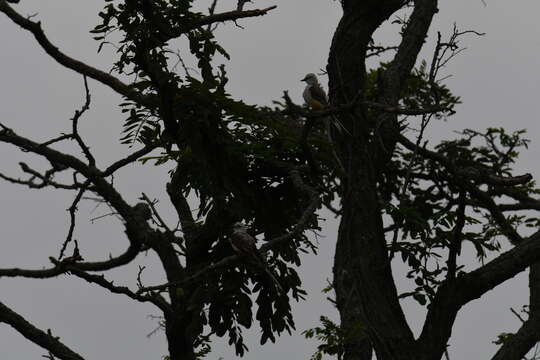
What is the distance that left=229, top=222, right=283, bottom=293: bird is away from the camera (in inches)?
335

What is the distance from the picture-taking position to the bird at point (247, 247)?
8.50m

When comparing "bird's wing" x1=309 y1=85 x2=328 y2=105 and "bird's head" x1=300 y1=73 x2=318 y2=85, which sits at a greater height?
"bird's head" x1=300 y1=73 x2=318 y2=85

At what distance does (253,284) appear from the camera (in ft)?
31.7

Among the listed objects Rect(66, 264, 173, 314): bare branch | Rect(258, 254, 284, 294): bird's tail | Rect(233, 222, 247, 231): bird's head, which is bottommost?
Rect(66, 264, 173, 314): bare branch

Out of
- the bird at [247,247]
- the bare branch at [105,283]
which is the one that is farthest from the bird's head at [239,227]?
the bare branch at [105,283]

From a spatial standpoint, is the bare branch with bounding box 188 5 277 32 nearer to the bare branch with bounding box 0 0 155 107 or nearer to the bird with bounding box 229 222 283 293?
the bare branch with bounding box 0 0 155 107

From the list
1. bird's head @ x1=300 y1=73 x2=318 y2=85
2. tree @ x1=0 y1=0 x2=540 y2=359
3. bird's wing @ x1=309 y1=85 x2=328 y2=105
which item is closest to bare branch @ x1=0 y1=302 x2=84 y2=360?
tree @ x1=0 y1=0 x2=540 y2=359

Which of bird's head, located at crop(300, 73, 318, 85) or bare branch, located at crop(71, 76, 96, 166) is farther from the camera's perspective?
bird's head, located at crop(300, 73, 318, 85)

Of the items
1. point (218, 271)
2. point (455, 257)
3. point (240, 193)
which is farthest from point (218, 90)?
point (455, 257)

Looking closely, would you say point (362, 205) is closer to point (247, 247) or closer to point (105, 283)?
point (247, 247)

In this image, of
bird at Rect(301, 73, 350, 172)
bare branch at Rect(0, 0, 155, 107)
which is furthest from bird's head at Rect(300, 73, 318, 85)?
bare branch at Rect(0, 0, 155, 107)

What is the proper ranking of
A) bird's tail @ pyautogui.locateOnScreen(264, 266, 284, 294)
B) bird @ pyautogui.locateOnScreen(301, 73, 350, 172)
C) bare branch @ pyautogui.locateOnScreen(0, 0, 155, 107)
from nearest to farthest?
bird's tail @ pyautogui.locateOnScreen(264, 266, 284, 294) < bare branch @ pyautogui.locateOnScreen(0, 0, 155, 107) < bird @ pyautogui.locateOnScreen(301, 73, 350, 172)

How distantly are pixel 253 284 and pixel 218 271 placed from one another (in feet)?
1.33

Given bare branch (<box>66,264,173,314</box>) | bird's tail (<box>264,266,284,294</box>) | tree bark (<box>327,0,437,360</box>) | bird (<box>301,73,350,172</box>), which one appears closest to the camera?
Answer: bare branch (<box>66,264,173,314</box>)
